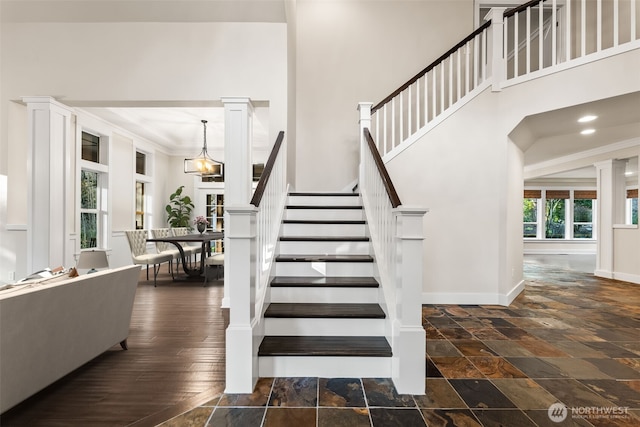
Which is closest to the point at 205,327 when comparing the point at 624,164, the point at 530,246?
the point at 624,164

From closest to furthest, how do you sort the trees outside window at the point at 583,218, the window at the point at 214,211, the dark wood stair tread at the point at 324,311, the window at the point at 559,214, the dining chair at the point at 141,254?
1. the dark wood stair tread at the point at 324,311
2. the dining chair at the point at 141,254
3. the window at the point at 214,211
4. the window at the point at 559,214
5. the trees outside window at the point at 583,218

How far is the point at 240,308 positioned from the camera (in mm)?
2029

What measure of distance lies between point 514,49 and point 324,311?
14.1 ft

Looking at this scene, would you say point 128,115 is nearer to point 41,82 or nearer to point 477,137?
point 41,82

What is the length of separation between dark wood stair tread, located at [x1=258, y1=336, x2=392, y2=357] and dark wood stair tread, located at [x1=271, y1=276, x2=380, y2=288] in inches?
17.1

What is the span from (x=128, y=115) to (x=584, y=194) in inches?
543

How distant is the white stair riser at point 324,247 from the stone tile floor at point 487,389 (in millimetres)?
1062

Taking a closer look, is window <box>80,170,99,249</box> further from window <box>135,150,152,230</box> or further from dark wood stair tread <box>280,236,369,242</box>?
dark wood stair tread <box>280,236,369,242</box>

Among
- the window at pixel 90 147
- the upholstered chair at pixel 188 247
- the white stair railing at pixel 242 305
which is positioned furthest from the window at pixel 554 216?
the window at pixel 90 147

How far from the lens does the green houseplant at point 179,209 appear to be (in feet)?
26.0

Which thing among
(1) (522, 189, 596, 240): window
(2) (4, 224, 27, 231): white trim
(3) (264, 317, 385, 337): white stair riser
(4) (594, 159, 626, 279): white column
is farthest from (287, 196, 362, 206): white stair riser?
(1) (522, 189, 596, 240): window

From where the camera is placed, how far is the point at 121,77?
3.83 metres

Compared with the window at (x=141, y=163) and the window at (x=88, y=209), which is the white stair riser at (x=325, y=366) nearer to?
the window at (x=88, y=209)

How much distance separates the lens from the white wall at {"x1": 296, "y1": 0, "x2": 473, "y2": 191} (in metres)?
5.14
